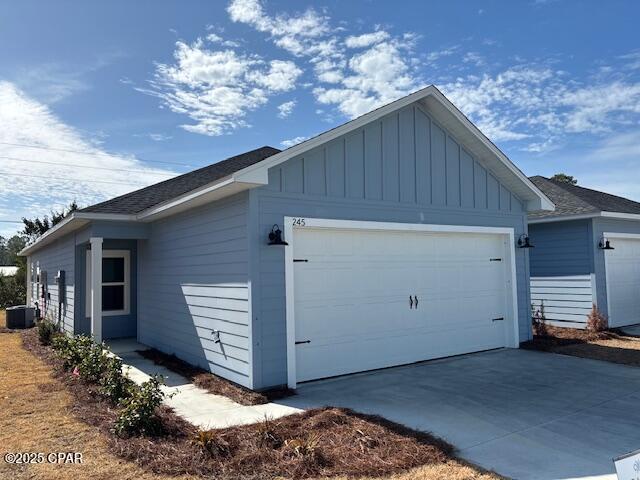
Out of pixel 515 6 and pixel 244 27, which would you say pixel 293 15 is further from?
pixel 515 6

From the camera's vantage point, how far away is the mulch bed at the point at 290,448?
3.89 m

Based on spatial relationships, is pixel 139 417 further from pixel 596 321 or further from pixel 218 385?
pixel 596 321

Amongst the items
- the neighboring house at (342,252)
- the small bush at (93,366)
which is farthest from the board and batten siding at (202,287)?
the small bush at (93,366)

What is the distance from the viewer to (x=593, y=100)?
39.8ft

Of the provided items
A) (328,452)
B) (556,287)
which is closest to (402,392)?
(328,452)

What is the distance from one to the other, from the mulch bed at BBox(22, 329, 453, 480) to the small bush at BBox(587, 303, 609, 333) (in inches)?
342

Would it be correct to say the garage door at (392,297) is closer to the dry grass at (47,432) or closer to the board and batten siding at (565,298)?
the dry grass at (47,432)

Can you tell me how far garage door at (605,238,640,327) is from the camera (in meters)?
12.1

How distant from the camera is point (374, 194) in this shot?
7609 mm

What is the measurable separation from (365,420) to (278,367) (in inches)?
67.7

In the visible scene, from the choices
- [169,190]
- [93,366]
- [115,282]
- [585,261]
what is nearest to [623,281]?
[585,261]

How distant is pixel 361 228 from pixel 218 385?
309 centimetres

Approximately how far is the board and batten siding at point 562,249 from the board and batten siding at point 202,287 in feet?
30.1

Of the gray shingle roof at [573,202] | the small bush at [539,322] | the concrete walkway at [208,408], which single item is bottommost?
the concrete walkway at [208,408]
